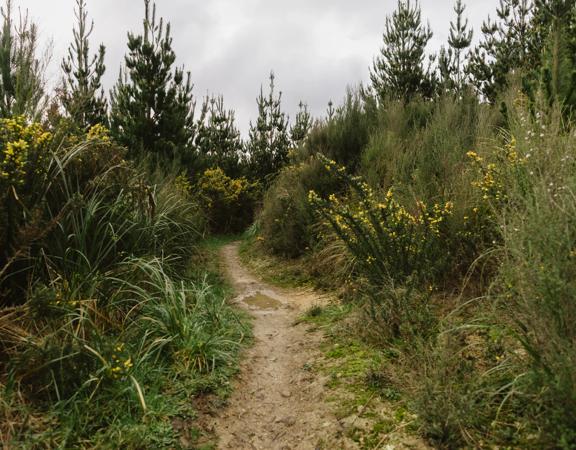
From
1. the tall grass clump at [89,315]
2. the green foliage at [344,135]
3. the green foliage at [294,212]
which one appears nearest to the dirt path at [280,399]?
the tall grass clump at [89,315]

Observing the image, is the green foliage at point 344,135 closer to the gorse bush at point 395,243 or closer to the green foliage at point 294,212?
the green foliage at point 294,212

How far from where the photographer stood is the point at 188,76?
11773 mm

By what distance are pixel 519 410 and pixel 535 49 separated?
32.3 feet

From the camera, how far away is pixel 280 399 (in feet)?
10.8

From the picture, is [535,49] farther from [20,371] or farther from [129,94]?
[20,371]

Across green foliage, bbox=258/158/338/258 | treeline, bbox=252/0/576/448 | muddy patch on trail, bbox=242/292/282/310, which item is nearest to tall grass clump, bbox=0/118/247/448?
muddy patch on trail, bbox=242/292/282/310

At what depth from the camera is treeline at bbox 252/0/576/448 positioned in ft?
7.26

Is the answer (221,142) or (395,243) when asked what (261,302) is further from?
(221,142)

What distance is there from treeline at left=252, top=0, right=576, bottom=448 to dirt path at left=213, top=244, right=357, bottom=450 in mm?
546

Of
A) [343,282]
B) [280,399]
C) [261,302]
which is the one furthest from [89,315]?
[343,282]

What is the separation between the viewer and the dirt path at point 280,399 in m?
2.73

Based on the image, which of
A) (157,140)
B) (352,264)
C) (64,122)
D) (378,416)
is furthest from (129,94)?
(378,416)

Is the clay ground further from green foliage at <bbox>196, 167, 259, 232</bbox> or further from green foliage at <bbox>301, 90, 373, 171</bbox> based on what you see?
green foliage at <bbox>196, 167, 259, 232</bbox>

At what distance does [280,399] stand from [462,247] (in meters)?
2.51
